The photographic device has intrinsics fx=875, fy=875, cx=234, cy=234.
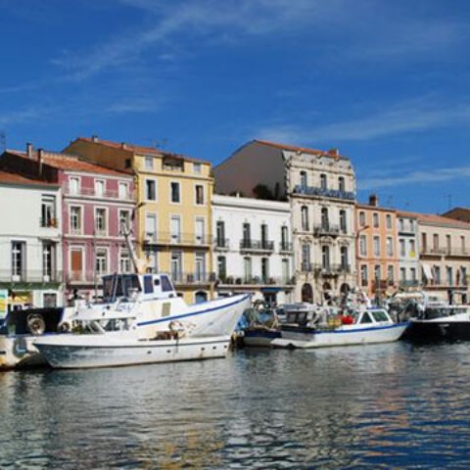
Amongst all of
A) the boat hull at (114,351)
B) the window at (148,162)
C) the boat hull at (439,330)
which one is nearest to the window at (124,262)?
the window at (148,162)

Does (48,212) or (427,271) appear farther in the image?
(427,271)

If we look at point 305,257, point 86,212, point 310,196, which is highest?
point 310,196

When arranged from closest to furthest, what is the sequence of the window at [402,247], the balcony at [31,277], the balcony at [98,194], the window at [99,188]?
the balcony at [31,277], the balcony at [98,194], the window at [99,188], the window at [402,247]

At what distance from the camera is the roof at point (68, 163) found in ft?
197

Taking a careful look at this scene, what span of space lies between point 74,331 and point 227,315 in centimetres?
842

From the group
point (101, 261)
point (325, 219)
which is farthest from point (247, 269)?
point (101, 261)

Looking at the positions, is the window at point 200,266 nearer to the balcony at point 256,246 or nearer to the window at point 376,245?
the balcony at point 256,246

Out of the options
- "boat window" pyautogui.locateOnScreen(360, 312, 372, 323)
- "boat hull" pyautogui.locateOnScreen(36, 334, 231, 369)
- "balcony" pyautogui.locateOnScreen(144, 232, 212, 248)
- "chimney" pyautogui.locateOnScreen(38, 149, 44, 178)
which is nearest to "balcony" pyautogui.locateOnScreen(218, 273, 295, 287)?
"balcony" pyautogui.locateOnScreen(144, 232, 212, 248)

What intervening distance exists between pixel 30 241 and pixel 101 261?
5657 mm

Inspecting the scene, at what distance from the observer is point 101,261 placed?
200 feet

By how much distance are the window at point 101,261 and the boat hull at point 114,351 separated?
22.7 metres

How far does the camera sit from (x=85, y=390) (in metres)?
29.1

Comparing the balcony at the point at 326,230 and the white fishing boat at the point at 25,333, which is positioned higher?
the balcony at the point at 326,230

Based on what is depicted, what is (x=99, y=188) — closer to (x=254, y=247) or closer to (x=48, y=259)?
(x=48, y=259)
